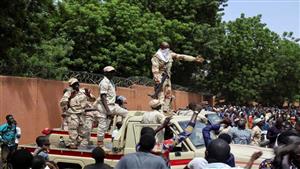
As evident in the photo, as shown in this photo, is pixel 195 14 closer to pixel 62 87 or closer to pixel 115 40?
pixel 115 40

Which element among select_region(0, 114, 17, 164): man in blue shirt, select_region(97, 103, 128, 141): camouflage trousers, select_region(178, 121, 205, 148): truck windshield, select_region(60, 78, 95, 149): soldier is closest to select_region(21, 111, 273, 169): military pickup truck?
select_region(178, 121, 205, 148): truck windshield

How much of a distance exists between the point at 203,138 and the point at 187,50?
26242 millimetres

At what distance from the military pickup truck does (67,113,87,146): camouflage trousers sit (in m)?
0.40

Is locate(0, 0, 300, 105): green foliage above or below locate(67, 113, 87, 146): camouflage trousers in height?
above

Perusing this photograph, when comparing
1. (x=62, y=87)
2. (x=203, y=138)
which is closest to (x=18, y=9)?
(x=62, y=87)

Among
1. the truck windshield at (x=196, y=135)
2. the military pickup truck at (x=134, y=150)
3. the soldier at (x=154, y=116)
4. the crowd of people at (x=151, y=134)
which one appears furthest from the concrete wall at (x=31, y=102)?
the truck windshield at (x=196, y=135)

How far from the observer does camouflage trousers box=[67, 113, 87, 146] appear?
9844 mm

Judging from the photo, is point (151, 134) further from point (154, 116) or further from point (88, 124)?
point (88, 124)

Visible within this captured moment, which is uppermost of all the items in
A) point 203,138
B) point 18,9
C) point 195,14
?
point 195,14

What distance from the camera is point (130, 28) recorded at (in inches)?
1153

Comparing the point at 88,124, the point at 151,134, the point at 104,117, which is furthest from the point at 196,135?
the point at 151,134

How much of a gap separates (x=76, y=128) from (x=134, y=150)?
4.95 feet

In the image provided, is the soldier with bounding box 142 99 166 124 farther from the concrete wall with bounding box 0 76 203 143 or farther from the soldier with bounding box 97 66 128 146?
the concrete wall with bounding box 0 76 203 143

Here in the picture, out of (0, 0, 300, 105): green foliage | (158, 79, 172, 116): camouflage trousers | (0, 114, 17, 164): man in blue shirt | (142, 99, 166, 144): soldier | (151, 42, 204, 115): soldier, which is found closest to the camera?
(142, 99, 166, 144): soldier
